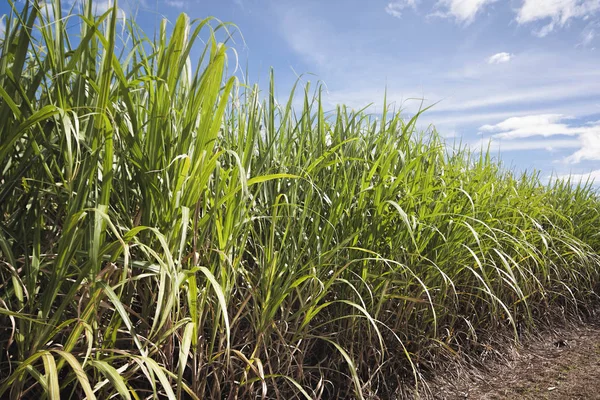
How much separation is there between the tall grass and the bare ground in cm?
16

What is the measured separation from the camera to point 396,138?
2072 millimetres

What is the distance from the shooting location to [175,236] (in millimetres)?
1114

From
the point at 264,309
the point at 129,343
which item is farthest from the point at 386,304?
the point at 129,343

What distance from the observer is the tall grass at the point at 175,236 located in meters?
1.02

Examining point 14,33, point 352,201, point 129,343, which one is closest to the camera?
point 14,33

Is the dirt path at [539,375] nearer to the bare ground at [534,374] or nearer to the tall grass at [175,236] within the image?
the bare ground at [534,374]

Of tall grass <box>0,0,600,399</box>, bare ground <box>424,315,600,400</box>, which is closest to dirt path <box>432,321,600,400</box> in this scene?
bare ground <box>424,315,600,400</box>

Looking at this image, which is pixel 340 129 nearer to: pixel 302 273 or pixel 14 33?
pixel 302 273

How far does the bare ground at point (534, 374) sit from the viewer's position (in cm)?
196

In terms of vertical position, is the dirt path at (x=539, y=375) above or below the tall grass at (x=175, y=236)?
below

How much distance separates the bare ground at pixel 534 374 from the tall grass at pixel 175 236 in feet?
0.51

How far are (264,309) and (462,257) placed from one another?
3.61ft


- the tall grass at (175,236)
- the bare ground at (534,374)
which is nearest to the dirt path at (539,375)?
the bare ground at (534,374)

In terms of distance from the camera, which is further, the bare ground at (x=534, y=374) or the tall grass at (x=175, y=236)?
the bare ground at (x=534, y=374)
